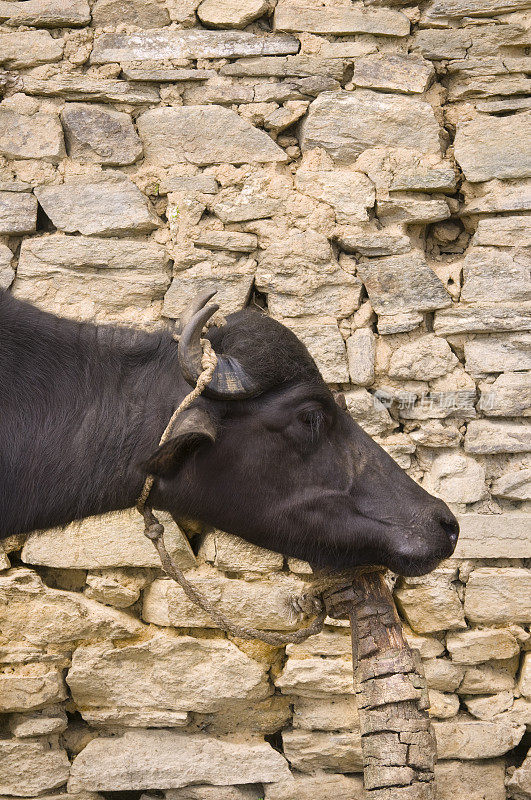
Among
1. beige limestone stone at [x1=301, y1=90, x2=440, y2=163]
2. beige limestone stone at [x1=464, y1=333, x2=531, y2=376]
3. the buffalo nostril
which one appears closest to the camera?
the buffalo nostril

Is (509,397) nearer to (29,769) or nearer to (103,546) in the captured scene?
(103,546)

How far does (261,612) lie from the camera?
399 cm

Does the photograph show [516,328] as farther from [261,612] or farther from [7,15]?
[7,15]

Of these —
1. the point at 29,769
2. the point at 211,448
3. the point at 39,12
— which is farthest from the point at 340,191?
the point at 29,769

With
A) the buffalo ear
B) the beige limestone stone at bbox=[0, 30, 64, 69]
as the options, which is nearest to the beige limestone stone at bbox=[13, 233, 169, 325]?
the beige limestone stone at bbox=[0, 30, 64, 69]

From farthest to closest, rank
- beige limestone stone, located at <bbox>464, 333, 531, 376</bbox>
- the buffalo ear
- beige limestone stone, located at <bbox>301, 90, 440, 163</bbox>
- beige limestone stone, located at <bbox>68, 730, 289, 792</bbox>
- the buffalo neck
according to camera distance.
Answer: beige limestone stone, located at <bbox>301, 90, 440, 163</bbox> < beige limestone stone, located at <bbox>464, 333, 531, 376</bbox> < beige limestone stone, located at <bbox>68, 730, 289, 792</bbox> < the buffalo neck < the buffalo ear

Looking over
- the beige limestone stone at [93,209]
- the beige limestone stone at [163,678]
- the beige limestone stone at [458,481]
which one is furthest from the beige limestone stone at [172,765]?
the beige limestone stone at [93,209]

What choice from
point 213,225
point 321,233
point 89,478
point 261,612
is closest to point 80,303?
point 213,225

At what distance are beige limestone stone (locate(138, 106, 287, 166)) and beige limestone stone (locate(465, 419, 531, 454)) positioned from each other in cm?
174

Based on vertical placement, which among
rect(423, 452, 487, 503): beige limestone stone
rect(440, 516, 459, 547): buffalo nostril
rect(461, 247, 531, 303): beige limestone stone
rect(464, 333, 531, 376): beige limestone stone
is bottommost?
rect(440, 516, 459, 547): buffalo nostril

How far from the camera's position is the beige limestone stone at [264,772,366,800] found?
3982 mm

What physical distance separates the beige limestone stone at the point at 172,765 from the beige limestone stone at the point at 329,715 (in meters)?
0.22

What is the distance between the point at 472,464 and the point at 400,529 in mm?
1305

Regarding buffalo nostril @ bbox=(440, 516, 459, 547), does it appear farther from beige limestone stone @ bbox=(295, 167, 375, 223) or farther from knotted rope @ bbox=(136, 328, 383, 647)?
beige limestone stone @ bbox=(295, 167, 375, 223)
